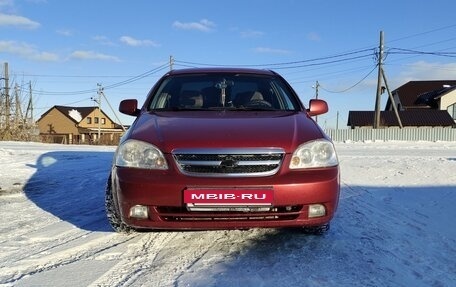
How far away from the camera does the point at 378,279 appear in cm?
298

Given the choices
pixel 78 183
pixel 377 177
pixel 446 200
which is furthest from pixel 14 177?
pixel 446 200

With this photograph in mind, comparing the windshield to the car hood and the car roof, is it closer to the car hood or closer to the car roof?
the car roof

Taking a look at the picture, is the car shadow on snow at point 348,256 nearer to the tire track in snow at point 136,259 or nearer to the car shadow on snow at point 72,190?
the tire track in snow at point 136,259

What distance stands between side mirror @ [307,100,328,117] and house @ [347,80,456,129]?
42.3 m

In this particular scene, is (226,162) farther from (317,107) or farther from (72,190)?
(72,190)

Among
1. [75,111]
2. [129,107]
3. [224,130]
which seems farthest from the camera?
[75,111]

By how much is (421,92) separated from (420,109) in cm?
913

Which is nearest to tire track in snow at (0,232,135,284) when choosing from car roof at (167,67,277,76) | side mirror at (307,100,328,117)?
car roof at (167,67,277,76)

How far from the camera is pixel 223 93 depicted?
190 inches

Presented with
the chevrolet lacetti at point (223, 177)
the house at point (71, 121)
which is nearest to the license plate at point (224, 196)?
the chevrolet lacetti at point (223, 177)

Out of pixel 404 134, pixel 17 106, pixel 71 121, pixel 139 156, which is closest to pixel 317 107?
pixel 139 156

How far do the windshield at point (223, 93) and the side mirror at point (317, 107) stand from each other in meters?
0.20

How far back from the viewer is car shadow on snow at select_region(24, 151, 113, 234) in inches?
186

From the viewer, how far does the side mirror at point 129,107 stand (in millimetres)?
4969
